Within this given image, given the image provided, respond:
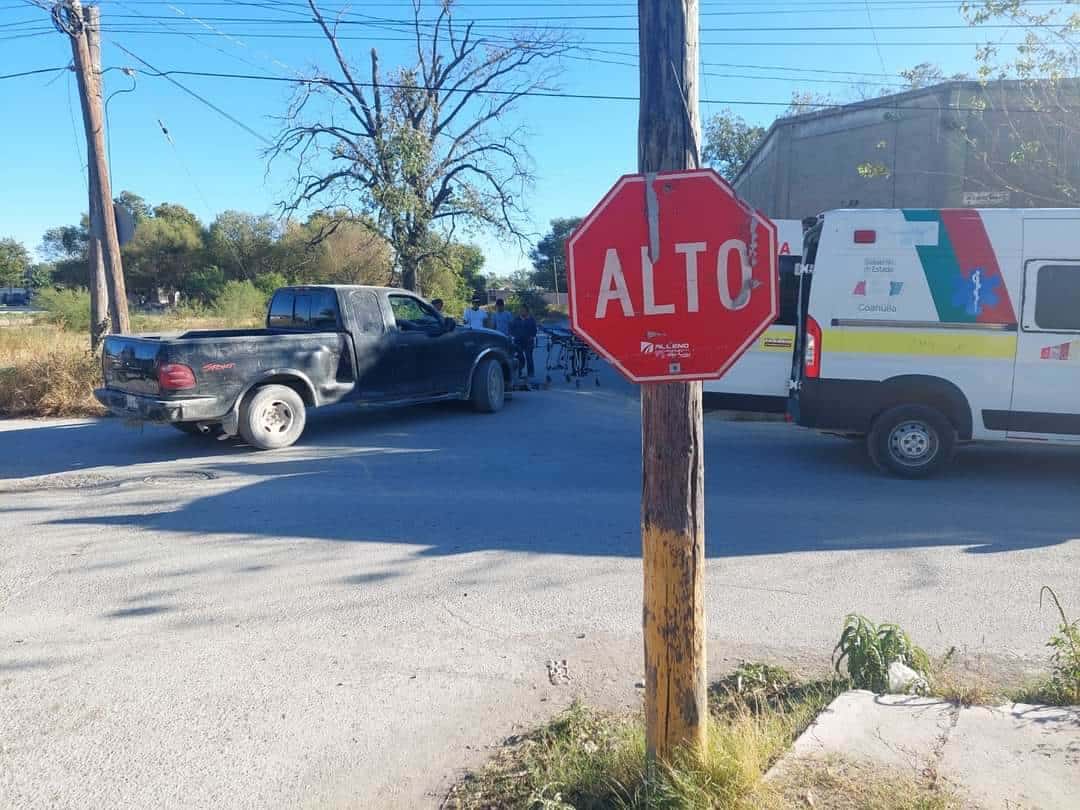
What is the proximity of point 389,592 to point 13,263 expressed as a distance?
2999 inches

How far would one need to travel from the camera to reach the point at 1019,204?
18.2m

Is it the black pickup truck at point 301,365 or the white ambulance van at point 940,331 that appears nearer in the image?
the white ambulance van at point 940,331

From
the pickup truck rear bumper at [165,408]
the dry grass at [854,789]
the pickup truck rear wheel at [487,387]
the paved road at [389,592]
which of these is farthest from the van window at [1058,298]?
the pickup truck rear bumper at [165,408]

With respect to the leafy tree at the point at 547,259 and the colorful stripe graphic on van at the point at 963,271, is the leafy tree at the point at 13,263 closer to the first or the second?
the leafy tree at the point at 547,259

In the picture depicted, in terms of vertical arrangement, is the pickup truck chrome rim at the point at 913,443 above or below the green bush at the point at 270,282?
below

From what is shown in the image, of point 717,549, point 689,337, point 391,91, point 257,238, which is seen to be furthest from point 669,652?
point 257,238

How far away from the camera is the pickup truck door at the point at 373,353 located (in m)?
10.5

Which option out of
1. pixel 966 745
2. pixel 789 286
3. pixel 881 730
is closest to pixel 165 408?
pixel 789 286

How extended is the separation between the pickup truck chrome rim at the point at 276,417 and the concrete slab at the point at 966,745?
7.50 m

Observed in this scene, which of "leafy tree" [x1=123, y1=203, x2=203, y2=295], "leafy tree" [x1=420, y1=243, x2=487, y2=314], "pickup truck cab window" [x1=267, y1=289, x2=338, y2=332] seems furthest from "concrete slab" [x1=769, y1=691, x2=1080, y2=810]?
"leafy tree" [x1=123, y1=203, x2=203, y2=295]

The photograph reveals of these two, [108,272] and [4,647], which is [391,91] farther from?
[4,647]

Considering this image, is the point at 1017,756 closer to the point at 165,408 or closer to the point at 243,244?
the point at 165,408

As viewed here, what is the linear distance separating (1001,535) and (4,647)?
6.51 metres

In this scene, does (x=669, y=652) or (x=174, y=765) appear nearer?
(x=669, y=652)
